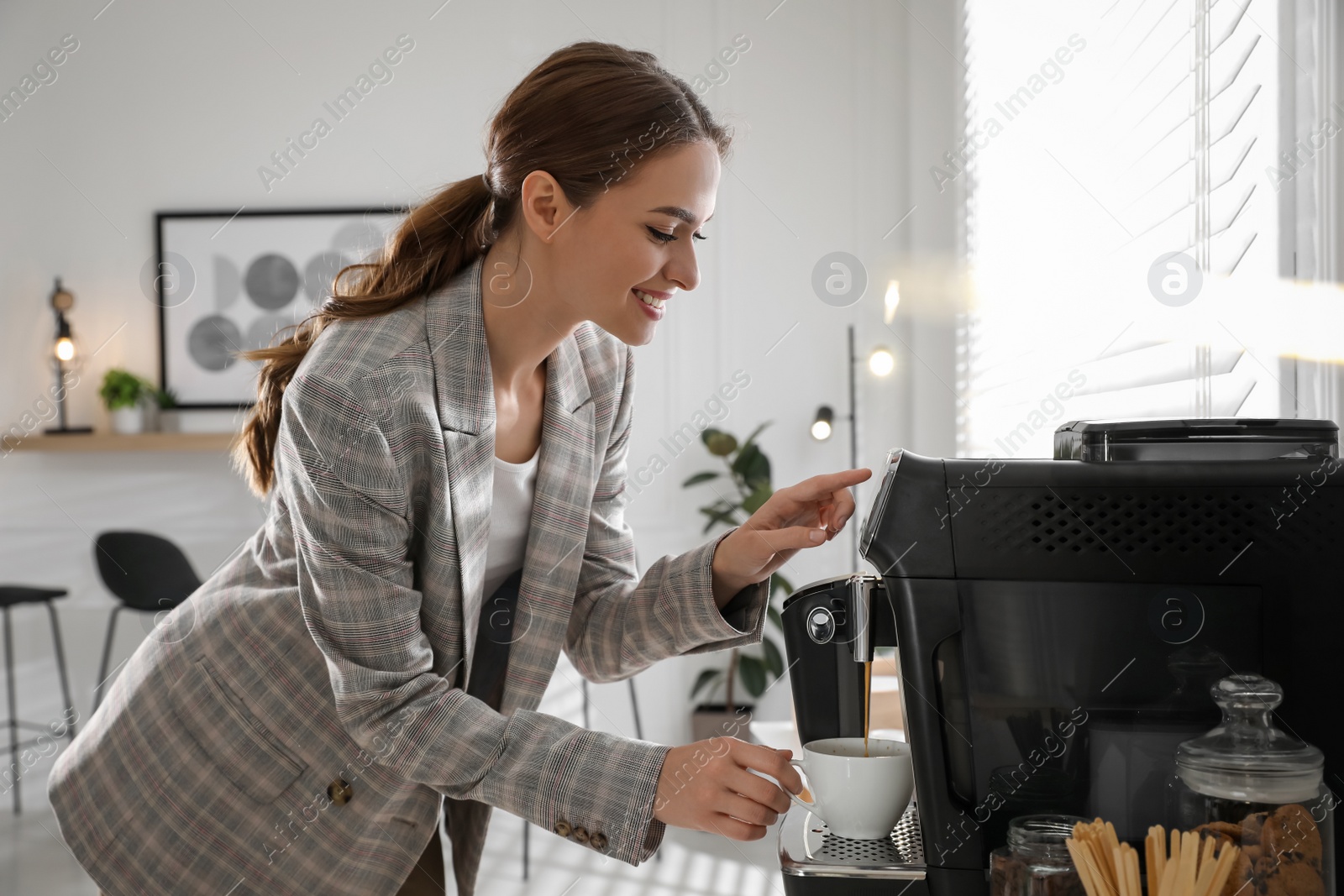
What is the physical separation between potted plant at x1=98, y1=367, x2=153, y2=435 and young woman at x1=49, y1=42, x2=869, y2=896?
2.66 meters

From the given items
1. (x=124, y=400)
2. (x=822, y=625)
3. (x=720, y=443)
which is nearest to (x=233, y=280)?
(x=124, y=400)

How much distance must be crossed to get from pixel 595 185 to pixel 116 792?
764mm

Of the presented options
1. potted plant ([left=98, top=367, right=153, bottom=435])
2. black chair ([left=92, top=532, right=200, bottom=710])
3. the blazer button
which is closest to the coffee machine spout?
the blazer button

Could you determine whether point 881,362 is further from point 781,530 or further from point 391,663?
point 391,663

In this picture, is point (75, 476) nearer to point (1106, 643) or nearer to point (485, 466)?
point (485, 466)

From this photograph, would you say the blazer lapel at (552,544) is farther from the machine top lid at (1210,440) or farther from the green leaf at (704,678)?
the green leaf at (704,678)

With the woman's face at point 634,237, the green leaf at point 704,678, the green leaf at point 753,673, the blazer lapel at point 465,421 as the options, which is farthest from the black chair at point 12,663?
the woman's face at point 634,237

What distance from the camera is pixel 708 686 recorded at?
131 inches

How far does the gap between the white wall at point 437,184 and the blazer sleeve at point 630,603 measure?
2014 millimetres

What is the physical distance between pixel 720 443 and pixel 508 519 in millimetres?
2001

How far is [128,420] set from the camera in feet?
11.2

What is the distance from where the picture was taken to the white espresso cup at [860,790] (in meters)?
0.68

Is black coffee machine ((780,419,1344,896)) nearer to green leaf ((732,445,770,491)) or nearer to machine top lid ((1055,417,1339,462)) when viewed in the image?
machine top lid ((1055,417,1339,462))

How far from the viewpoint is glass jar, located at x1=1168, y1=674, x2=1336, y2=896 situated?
20.6 inches
